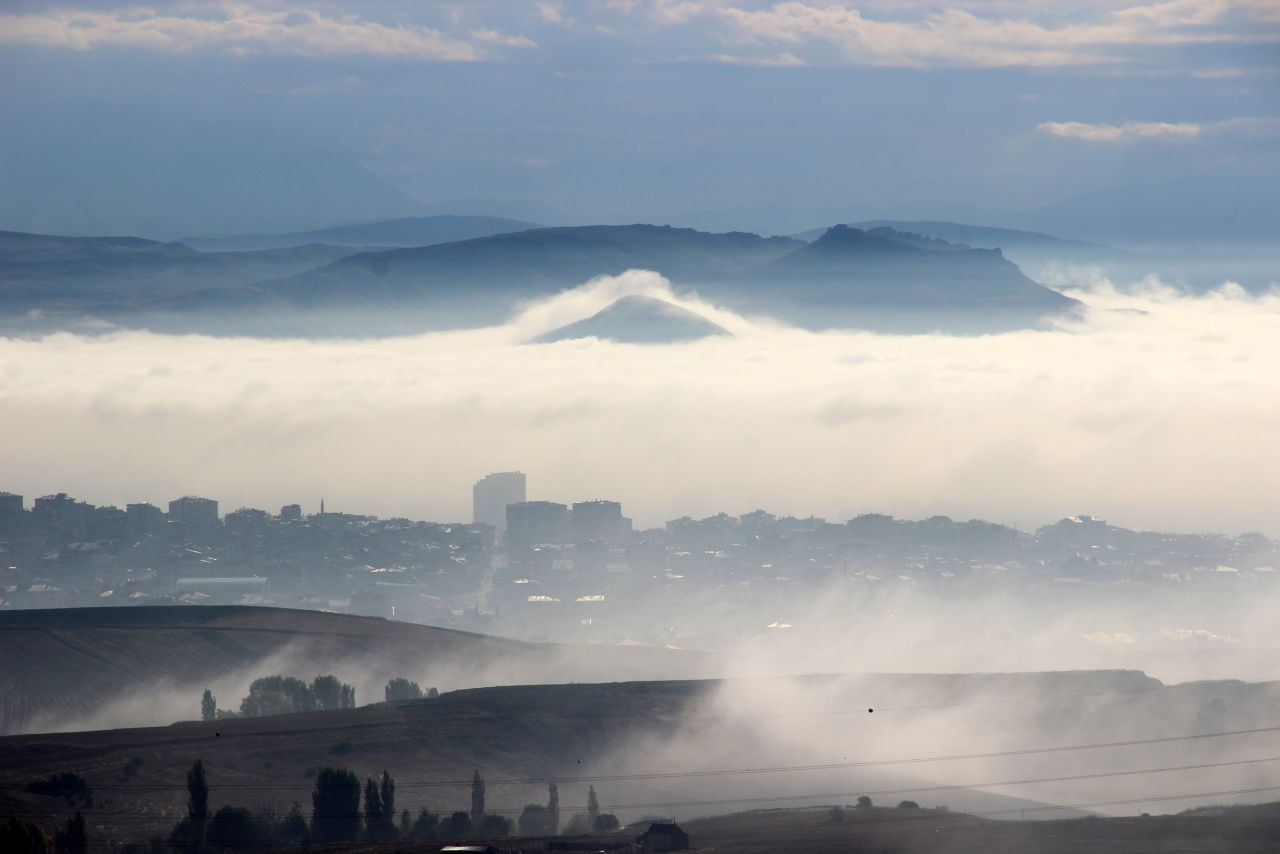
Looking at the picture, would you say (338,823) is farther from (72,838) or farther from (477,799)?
(72,838)

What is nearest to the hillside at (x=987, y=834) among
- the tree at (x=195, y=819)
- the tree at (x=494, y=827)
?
the tree at (x=494, y=827)

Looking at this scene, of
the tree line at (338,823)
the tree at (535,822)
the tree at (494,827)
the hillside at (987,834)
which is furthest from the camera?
the tree at (535,822)

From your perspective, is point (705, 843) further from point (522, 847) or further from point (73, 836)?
point (73, 836)

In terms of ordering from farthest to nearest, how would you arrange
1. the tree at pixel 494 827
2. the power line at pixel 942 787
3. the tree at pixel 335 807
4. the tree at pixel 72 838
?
the power line at pixel 942 787, the tree at pixel 494 827, the tree at pixel 335 807, the tree at pixel 72 838

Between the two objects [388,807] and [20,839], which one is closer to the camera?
[20,839]

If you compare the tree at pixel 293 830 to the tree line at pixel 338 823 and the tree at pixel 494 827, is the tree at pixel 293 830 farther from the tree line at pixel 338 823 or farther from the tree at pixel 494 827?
the tree at pixel 494 827

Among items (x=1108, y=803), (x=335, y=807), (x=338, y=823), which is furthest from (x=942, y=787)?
(x=338, y=823)
